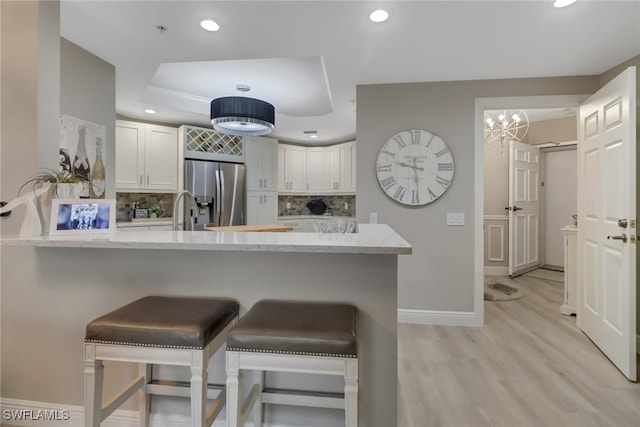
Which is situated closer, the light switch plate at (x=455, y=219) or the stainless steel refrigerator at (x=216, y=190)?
the light switch plate at (x=455, y=219)

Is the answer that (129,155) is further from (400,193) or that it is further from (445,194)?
(445,194)

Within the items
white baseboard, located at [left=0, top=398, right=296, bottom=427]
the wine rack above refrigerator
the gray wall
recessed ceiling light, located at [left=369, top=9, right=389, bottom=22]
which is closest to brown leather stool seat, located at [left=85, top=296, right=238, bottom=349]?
white baseboard, located at [left=0, top=398, right=296, bottom=427]

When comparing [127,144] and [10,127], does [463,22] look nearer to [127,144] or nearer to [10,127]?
[10,127]

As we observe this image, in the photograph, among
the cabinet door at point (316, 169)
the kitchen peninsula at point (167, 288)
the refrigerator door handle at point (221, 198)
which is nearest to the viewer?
the kitchen peninsula at point (167, 288)

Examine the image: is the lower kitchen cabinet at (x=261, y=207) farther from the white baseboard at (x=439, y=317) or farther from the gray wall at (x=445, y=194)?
the white baseboard at (x=439, y=317)

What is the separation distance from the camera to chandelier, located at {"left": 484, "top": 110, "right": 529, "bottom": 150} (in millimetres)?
4347

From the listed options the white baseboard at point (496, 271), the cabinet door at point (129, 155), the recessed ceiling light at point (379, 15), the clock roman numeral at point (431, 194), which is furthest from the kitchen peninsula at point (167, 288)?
the white baseboard at point (496, 271)

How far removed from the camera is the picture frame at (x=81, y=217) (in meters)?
1.48

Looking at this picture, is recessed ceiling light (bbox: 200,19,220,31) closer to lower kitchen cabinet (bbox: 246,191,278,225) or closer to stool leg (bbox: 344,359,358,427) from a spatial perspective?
stool leg (bbox: 344,359,358,427)

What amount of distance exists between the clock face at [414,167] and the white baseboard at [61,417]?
240 cm

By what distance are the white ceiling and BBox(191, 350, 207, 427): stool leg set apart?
2001mm

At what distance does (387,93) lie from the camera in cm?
312

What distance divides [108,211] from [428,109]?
9.30ft

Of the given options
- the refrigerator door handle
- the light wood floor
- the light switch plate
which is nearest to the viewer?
the light wood floor
